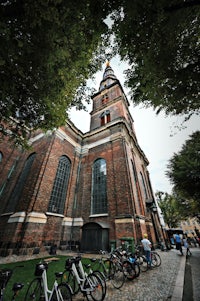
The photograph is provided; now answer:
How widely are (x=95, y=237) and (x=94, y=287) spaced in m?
6.93

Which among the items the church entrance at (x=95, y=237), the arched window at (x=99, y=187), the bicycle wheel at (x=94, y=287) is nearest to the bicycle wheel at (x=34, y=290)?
the bicycle wheel at (x=94, y=287)

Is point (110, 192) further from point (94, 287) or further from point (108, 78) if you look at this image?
point (108, 78)

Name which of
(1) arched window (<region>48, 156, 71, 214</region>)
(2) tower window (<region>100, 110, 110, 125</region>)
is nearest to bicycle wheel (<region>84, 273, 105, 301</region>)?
(1) arched window (<region>48, 156, 71, 214</region>)

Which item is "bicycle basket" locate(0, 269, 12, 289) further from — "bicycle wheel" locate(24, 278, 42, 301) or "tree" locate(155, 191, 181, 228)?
"tree" locate(155, 191, 181, 228)

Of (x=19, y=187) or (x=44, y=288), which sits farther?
(x=19, y=187)

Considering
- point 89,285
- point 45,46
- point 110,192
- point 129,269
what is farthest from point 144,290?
point 45,46

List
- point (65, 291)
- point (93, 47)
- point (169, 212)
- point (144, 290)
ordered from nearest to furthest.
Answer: point (65, 291), point (144, 290), point (93, 47), point (169, 212)

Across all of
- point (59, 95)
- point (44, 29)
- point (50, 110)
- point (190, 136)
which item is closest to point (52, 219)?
point (50, 110)

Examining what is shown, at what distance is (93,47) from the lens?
5.13m

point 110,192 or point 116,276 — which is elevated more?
point 110,192

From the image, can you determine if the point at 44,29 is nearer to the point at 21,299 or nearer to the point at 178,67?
the point at 178,67

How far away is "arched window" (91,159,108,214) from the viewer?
11627 mm

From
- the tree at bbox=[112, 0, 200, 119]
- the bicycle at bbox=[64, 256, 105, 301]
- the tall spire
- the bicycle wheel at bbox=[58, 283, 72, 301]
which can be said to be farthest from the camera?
the tall spire

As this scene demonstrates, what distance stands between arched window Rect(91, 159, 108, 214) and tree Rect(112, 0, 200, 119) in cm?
863
